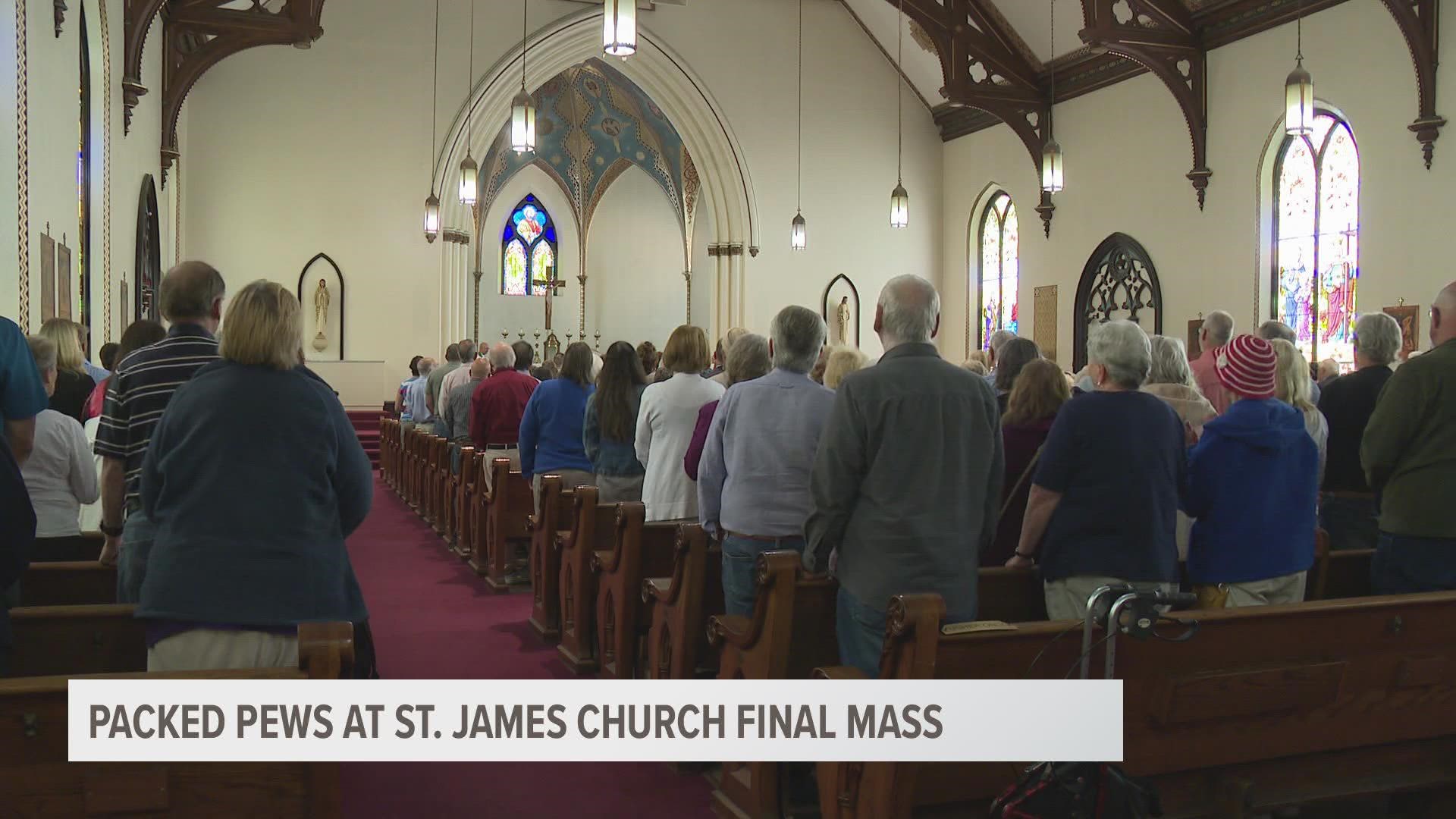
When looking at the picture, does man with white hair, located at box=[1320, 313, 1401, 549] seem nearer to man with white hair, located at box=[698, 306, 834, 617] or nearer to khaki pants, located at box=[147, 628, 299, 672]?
man with white hair, located at box=[698, 306, 834, 617]

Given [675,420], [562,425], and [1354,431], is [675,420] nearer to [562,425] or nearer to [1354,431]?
[562,425]

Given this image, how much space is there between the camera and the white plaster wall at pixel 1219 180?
10.9 meters

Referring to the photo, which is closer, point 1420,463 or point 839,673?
point 839,673

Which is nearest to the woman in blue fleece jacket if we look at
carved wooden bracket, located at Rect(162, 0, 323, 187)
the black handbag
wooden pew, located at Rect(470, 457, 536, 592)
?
the black handbag

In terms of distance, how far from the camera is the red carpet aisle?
368 cm

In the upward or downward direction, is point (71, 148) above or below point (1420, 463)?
above

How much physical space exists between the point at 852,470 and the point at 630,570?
190 centimetres

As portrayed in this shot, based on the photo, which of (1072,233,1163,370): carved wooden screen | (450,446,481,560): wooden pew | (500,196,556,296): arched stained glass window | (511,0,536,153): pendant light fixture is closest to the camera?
(450,446,481,560): wooden pew

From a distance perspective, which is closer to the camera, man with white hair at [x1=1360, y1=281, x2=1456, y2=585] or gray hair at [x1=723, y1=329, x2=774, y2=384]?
man with white hair at [x1=1360, y1=281, x2=1456, y2=585]

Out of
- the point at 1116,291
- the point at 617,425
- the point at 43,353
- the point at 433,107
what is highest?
the point at 433,107

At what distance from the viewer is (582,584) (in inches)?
209

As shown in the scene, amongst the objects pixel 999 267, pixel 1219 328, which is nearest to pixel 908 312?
pixel 1219 328

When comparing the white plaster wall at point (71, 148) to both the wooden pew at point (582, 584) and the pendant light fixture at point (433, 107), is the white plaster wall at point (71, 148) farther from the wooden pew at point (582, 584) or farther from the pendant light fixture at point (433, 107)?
the pendant light fixture at point (433, 107)

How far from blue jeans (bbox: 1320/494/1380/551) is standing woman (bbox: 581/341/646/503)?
306 centimetres
